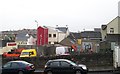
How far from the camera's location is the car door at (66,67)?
2277 cm

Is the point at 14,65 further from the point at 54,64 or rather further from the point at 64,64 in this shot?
the point at 64,64

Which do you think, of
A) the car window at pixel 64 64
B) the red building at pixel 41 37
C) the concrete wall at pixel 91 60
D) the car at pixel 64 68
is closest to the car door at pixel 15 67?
the car at pixel 64 68

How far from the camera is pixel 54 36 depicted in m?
87.9

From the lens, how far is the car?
2252cm

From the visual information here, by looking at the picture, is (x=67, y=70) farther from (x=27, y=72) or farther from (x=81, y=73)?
(x=27, y=72)

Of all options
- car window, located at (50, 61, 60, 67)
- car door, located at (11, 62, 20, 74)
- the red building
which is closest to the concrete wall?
car door, located at (11, 62, 20, 74)

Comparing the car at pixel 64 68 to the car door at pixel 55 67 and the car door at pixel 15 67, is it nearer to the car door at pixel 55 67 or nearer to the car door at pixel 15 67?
the car door at pixel 55 67

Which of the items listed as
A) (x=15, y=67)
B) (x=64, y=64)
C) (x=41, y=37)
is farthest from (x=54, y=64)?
(x=41, y=37)

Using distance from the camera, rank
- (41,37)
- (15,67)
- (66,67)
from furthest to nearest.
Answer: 1. (41,37)
2. (15,67)
3. (66,67)

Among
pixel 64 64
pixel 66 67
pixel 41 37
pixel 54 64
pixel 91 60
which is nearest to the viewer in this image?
pixel 66 67

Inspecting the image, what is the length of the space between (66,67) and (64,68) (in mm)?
203

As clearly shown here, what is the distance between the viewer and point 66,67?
22969 millimetres

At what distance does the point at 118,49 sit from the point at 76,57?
22.0ft

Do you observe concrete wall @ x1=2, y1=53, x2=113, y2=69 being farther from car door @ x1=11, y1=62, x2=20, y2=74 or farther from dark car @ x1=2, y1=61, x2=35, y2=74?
car door @ x1=11, y1=62, x2=20, y2=74
